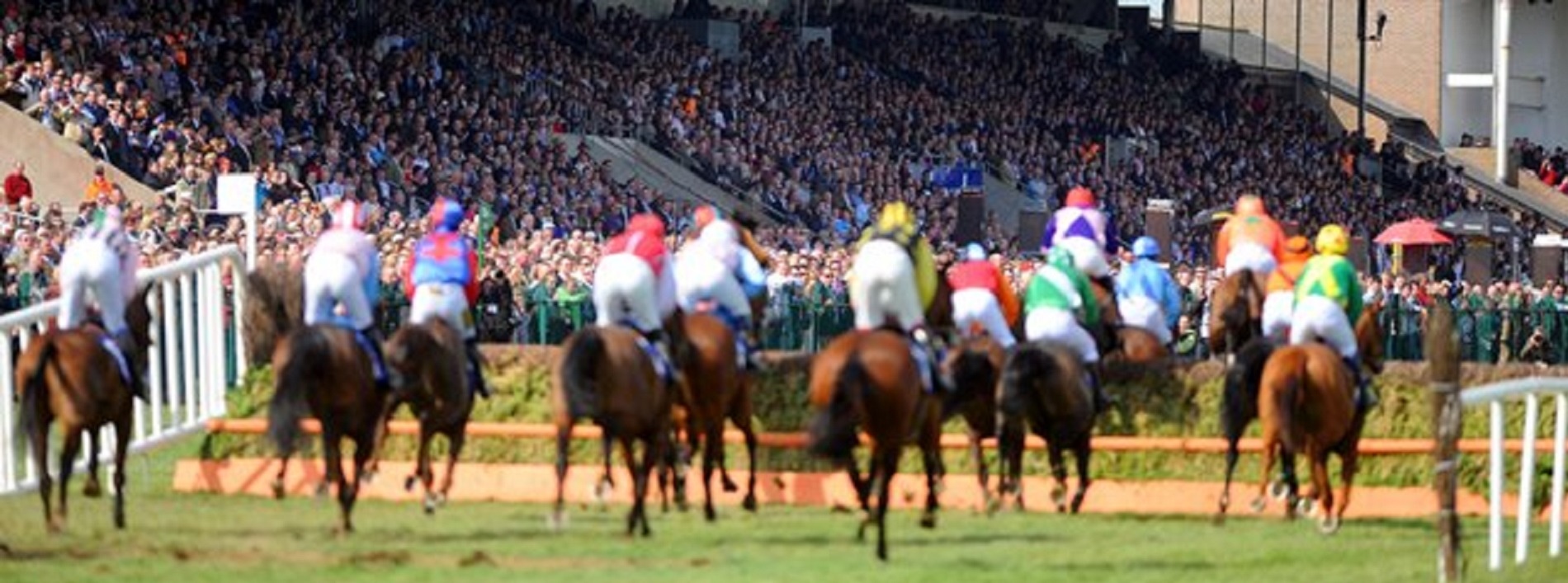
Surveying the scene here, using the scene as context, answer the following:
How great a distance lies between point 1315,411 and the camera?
76.5 feet

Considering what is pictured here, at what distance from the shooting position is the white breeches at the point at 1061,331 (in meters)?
24.7

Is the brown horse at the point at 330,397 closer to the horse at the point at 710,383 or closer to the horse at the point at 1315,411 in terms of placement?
the horse at the point at 710,383

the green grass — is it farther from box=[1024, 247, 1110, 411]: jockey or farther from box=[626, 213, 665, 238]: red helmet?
box=[626, 213, 665, 238]: red helmet

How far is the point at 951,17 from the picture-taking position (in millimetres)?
62688

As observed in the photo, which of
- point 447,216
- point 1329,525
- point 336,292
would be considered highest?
point 447,216

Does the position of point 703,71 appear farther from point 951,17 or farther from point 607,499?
point 607,499

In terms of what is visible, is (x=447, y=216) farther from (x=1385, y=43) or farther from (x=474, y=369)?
(x=1385, y=43)

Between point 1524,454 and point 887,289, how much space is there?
150 inches

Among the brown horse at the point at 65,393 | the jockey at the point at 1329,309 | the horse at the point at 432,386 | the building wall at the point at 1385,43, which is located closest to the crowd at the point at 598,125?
the building wall at the point at 1385,43

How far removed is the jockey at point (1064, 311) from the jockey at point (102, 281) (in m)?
5.76

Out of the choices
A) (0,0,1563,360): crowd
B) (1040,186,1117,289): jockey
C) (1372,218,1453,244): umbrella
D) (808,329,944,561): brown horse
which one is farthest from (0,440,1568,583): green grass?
(1372,218,1453,244): umbrella

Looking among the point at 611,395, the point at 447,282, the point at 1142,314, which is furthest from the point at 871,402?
the point at 1142,314

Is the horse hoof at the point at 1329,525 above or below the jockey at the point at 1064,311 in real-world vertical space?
below

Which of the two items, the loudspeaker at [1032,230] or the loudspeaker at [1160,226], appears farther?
the loudspeaker at [1160,226]
